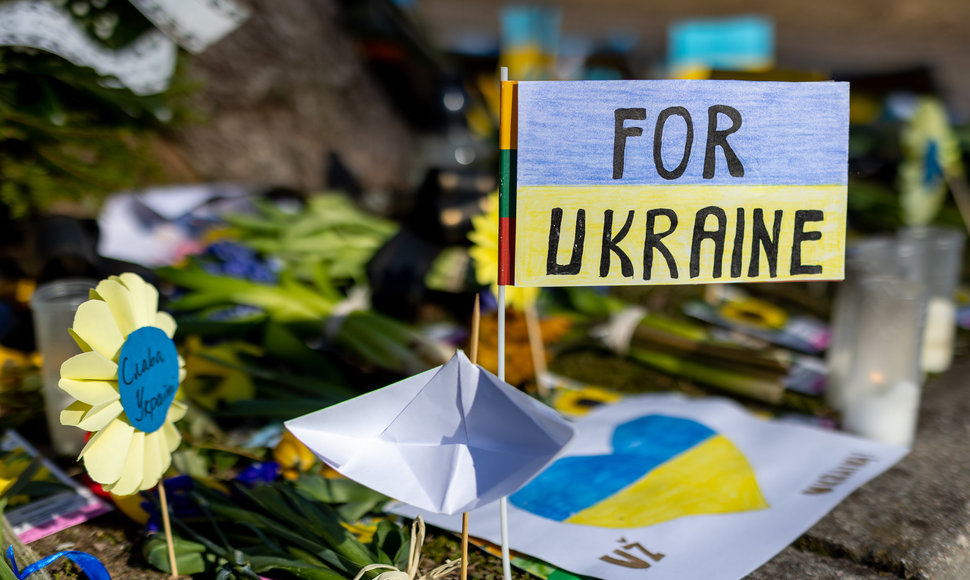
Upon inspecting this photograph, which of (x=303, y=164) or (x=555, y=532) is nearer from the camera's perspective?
(x=555, y=532)

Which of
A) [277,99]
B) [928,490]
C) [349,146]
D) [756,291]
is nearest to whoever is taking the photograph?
[928,490]

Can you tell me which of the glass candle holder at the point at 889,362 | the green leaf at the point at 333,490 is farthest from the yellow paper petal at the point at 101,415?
the glass candle holder at the point at 889,362

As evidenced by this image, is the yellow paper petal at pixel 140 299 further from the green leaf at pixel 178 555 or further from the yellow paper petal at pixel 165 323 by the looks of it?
the green leaf at pixel 178 555

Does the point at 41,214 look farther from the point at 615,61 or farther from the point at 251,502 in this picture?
the point at 615,61

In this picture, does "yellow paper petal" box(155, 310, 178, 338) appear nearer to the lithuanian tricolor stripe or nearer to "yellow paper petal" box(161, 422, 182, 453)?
"yellow paper petal" box(161, 422, 182, 453)

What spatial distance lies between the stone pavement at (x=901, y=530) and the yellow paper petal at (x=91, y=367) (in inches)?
31.0

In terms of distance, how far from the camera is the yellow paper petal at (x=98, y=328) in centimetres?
76

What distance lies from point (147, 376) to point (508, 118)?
0.50 metres

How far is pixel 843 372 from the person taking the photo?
1409mm

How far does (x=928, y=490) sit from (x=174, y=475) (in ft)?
3.73

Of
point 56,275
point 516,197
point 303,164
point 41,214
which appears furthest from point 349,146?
point 516,197

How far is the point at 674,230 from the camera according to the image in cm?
86

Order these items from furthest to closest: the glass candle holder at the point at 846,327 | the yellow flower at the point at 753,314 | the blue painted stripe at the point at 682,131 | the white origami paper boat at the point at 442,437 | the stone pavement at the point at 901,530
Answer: the yellow flower at the point at 753,314 → the glass candle holder at the point at 846,327 → the stone pavement at the point at 901,530 → the blue painted stripe at the point at 682,131 → the white origami paper boat at the point at 442,437

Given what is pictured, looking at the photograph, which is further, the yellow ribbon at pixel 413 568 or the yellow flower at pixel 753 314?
the yellow flower at pixel 753 314
